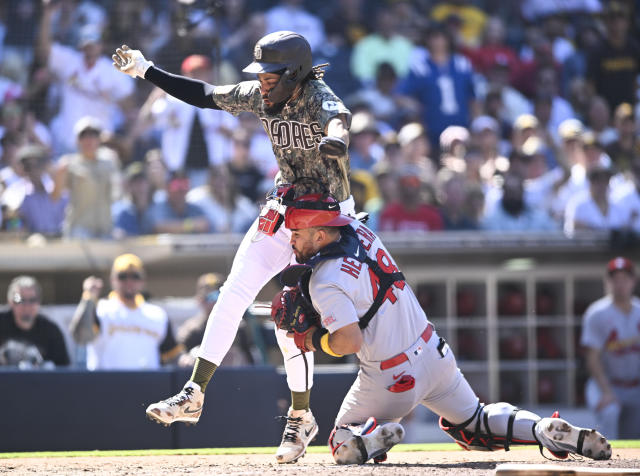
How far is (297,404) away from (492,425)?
39.3 inches

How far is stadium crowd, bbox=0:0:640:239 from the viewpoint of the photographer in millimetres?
9578

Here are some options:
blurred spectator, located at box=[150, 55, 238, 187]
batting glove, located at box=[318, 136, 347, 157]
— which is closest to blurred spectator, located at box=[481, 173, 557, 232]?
blurred spectator, located at box=[150, 55, 238, 187]

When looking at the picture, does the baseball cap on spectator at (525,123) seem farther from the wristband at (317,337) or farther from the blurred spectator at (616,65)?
the wristband at (317,337)

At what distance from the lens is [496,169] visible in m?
10.9

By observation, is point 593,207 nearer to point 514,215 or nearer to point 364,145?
point 514,215

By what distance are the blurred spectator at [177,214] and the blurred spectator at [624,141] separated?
494 cm

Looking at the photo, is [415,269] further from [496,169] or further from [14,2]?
[14,2]

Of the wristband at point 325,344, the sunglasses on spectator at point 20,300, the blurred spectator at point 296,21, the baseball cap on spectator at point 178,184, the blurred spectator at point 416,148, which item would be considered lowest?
the sunglasses on spectator at point 20,300

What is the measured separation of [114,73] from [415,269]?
3.78 m

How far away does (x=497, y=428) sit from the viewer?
16.9 feet

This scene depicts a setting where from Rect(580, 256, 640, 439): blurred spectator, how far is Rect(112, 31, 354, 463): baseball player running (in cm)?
408

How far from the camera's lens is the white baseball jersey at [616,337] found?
873cm

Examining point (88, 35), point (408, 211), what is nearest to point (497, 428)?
point (408, 211)

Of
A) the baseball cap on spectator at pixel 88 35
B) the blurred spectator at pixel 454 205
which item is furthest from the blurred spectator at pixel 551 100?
the baseball cap on spectator at pixel 88 35
